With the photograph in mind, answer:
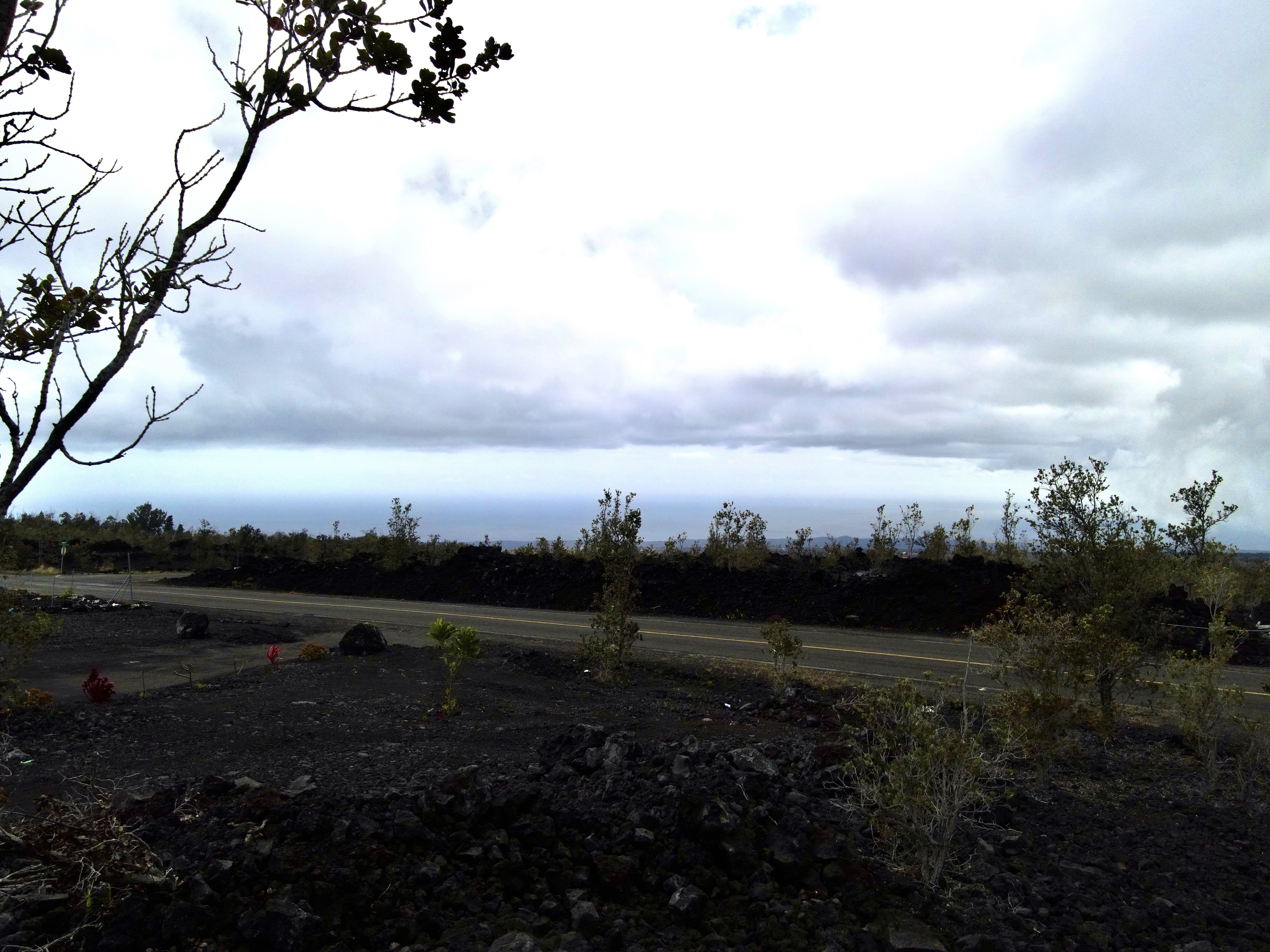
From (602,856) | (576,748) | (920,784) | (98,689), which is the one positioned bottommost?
(98,689)

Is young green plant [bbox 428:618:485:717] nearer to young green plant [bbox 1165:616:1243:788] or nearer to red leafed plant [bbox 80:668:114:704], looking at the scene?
red leafed plant [bbox 80:668:114:704]

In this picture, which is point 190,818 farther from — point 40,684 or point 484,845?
point 40,684

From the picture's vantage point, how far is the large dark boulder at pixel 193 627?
16.5 meters

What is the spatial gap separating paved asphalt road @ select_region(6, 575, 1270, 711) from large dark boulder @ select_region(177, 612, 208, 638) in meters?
3.95

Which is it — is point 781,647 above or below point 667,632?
above

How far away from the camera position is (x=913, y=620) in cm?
2039

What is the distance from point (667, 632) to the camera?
63.4 feet

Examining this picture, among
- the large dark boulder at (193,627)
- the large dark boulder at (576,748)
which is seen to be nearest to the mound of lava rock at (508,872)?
the large dark boulder at (576,748)

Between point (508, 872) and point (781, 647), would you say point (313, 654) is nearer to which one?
point (781, 647)

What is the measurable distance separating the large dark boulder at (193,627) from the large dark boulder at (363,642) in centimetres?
462

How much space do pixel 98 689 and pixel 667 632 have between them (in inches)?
484

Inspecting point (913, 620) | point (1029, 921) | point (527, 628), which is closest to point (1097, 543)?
point (1029, 921)

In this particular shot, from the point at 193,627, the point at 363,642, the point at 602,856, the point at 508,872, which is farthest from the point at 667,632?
the point at 508,872

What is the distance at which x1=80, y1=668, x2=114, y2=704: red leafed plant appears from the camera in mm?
9750
